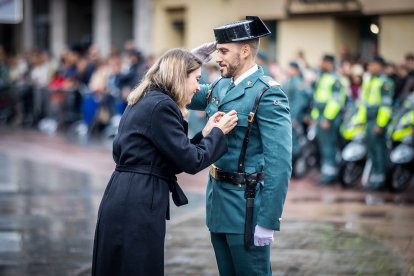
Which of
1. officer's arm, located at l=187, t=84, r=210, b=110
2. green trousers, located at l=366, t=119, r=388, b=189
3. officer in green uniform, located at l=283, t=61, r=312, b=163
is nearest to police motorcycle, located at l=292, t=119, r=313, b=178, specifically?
officer in green uniform, located at l=283, t=61, r=312, b=163

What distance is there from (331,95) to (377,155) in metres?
1.36

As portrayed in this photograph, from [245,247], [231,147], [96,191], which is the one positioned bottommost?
[96,191]

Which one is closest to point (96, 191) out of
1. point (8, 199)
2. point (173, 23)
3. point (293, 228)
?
A: point (8, 199)

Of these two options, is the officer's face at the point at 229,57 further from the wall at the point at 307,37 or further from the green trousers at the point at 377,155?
the wall at the point at 307,37

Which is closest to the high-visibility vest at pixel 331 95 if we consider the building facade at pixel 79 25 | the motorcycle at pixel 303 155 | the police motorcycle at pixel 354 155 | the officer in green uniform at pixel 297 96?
the police motorcycle at pixel 354 155

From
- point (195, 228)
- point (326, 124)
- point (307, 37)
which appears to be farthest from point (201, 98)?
point (307, 37)

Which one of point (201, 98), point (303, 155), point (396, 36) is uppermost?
point (201, 98)

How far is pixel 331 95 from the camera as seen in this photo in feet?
48.8

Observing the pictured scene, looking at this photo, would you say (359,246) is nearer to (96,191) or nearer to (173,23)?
(96,191)

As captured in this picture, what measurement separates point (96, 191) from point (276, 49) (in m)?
12.0

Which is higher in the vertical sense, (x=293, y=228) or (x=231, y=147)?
(x=231, y=147)

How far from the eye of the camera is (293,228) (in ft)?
34.5

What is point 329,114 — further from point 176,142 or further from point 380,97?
point 176,142

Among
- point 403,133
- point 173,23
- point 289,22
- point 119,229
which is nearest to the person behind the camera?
point 119,229
